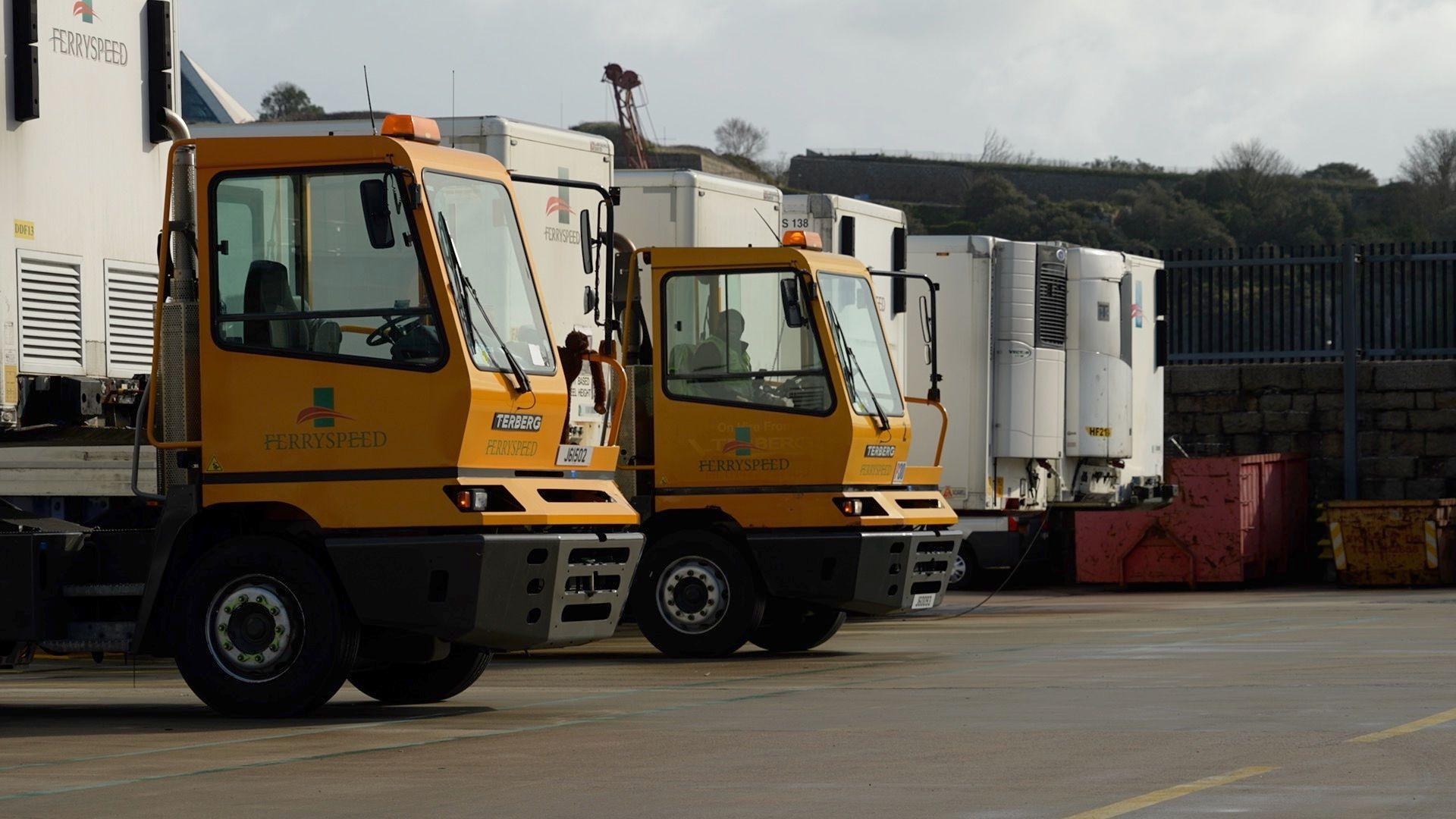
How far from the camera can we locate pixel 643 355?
15.1 meters

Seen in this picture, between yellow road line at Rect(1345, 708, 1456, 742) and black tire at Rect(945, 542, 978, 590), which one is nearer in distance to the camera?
yellow road line at Rect(1345, 708, 1456, 742)

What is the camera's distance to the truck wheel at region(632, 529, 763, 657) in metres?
14.6

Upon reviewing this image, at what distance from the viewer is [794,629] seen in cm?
1559

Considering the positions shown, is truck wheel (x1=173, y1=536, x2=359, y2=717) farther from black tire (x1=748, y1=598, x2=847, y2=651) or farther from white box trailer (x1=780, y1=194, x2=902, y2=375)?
white box trailer (x1=780, y1=194, x2=902, y2=375)

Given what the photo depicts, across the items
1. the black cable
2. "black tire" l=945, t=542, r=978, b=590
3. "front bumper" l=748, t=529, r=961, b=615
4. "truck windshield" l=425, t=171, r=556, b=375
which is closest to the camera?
"truck windshield" l=425, t=171, r=556, b=375

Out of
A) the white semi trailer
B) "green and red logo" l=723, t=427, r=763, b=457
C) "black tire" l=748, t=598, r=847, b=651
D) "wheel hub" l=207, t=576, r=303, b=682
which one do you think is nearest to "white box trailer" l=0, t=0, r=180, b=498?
"wheel hub" l=207, t=576, r=303, b=682

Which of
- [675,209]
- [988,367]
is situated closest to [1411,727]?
[675,209]

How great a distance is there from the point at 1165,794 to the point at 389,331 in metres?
4.55

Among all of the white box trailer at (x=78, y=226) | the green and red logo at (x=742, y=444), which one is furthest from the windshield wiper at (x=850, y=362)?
the white box trailer at (x=78, y=226)

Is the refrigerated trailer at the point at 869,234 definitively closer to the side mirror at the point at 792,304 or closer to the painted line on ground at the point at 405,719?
the side mirror at the point at 792,304

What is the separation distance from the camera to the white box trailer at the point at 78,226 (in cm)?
1132

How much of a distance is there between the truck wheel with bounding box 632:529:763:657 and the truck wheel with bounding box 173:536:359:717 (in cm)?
459

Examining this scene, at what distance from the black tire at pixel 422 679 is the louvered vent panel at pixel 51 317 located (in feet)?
7.78

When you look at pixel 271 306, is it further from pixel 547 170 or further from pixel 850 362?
pixel 850 362
